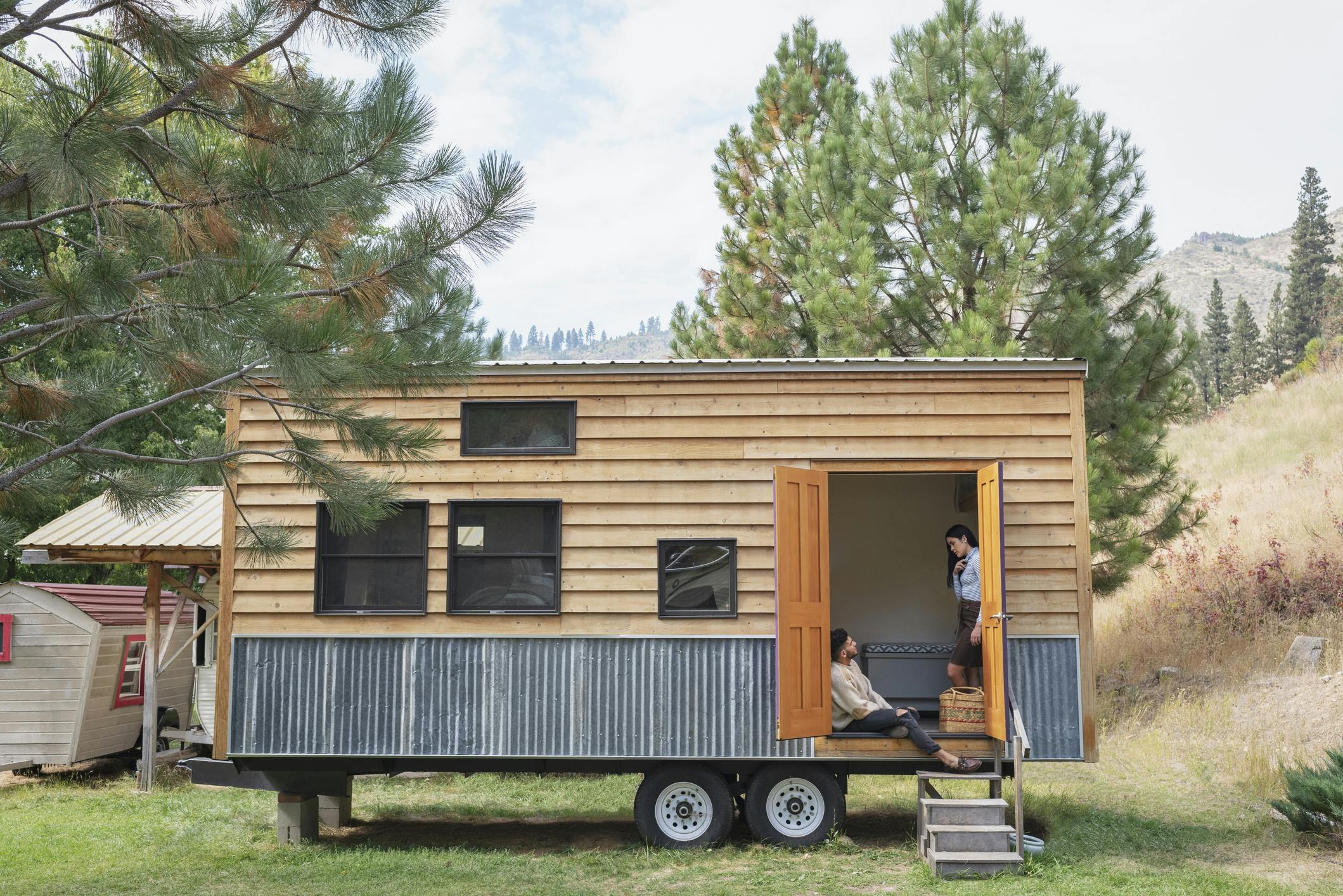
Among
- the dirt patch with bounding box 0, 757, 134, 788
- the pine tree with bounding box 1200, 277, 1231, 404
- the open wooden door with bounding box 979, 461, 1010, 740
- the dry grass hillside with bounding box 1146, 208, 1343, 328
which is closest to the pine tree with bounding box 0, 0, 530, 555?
the open wooden door with bounding box 979, 461, 1010, 740

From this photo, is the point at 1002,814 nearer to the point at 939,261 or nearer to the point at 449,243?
the point at 449,243

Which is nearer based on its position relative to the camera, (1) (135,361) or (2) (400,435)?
(1) (135,361)

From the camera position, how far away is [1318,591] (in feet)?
48.9

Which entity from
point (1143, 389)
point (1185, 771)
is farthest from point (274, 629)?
point (1143, 389)

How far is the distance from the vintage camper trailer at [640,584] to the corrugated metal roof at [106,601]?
16.1 ft

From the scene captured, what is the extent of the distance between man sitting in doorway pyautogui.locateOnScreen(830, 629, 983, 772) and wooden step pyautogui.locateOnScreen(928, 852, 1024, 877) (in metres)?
0.79

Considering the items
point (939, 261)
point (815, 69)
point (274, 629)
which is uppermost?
point (815, 69)

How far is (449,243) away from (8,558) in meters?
16.3

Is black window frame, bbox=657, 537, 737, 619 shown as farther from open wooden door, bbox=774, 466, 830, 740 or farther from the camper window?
Answer: the camper window

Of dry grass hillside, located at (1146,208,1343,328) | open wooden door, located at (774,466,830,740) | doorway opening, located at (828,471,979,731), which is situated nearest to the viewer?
open wooden door, located at (774,466,830,740)

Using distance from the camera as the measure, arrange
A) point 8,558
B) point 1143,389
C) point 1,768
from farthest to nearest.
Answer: point 8,558 → point 1143,389 → point 1,768

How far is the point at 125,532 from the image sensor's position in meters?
11.8

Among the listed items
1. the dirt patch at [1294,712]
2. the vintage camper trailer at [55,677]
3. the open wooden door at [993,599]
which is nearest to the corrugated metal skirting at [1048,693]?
the open wooden door at [993,599]

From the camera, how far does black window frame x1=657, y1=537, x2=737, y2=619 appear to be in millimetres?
8234
